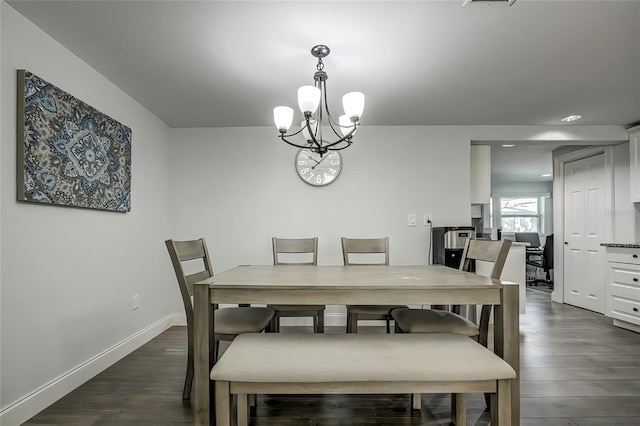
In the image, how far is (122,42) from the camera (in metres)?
1.98

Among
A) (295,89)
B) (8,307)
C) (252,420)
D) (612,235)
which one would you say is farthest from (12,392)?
(612,235)

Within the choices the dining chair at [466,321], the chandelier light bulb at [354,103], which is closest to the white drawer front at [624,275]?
the dining chair at [466,321]

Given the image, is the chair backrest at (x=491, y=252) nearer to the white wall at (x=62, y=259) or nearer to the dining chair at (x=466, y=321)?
the dining chair at (x=466, y=321)

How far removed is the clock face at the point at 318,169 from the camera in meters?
3.58

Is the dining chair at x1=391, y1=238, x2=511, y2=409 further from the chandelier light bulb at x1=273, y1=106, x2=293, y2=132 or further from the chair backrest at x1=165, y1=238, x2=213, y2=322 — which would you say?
the chandelier light bulb at x1=273, y1=106, x2=293, y2=132

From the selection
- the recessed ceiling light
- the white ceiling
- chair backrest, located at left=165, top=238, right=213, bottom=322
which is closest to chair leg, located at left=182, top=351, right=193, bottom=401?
chair backrest, located at left=165, top=238, right=213, bottom=322

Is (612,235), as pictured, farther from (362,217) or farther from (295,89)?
(295,89)

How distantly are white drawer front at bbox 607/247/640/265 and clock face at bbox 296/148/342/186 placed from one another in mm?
2987

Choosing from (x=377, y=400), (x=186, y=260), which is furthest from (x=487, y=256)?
(x=186, y=260)

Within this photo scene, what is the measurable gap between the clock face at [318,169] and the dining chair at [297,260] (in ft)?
2.70

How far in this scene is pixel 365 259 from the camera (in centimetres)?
357

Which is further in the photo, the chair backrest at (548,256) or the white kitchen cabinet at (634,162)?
the chair backrest at (548,256)

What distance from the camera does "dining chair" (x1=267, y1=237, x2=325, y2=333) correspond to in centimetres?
228

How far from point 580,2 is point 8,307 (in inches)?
127
